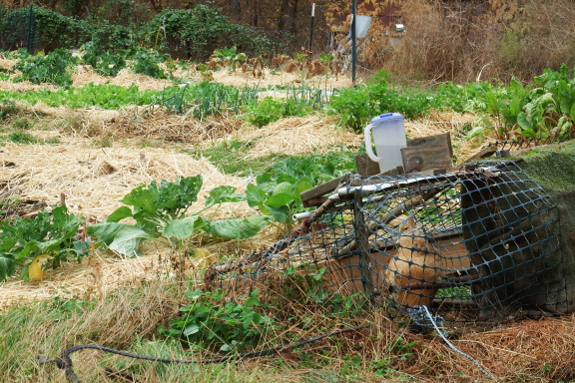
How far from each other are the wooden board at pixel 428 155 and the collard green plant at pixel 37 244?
2.16 meters

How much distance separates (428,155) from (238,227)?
4.69 ft

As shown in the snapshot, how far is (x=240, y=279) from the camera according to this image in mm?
3451

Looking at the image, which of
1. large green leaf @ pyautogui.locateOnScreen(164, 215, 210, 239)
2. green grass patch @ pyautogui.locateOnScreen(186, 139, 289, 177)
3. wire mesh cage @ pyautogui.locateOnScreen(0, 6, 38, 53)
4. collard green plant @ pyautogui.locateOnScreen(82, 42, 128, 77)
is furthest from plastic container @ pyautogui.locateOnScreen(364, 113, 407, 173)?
wire mesh cage @ pyautogui.locateOnScreen(0, 6, 38, 53)

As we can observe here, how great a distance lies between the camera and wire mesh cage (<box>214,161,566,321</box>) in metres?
3.21

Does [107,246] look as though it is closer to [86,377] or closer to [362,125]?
[86,377]

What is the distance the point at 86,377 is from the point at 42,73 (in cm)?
1249

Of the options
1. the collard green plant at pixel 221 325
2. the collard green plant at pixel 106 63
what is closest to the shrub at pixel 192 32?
the collard green plant at pixel 106 63

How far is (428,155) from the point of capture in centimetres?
367

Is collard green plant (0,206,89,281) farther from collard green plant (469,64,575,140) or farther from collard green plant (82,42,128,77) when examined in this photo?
collard green plant (82,42,128,77)

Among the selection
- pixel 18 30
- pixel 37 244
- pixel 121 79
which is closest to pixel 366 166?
pixel 37 244

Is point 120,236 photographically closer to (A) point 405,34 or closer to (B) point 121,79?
(B) point 121,79

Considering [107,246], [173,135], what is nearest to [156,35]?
A: [173,135]

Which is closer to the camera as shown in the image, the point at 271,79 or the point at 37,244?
the point at 37,244

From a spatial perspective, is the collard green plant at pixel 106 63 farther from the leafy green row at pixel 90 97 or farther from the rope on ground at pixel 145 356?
the rope on ground at pixel 145 356
